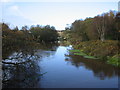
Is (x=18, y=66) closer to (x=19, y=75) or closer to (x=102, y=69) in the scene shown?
(x=19, y=75)

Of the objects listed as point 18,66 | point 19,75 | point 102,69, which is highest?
point 18,66

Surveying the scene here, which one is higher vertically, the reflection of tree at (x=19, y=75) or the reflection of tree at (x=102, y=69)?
the reflection of tree at (x=19, y=75)

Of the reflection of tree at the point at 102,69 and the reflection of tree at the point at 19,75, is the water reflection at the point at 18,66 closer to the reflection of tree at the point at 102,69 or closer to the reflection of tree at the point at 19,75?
the reflection of tree at the point at 19,75

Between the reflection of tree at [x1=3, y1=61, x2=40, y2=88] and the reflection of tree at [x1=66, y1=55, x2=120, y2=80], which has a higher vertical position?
the reflection of tree at [x1=3, y1=61, x2=40, y2=88]

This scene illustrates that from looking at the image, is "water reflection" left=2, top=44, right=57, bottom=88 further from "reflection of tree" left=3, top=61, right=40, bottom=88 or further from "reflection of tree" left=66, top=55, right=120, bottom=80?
"reflection of tree" left=66, top=55, right=120, bottom=80

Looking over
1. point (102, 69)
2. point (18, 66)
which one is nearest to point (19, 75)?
point (18, 66)

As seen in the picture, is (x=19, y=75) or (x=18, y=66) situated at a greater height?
(x=18, y=66)

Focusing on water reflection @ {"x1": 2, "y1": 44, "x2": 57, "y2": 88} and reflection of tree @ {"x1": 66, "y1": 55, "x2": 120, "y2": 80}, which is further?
reflection of tree @ {"x1": 66, "y1": 55, "x2": 120, "y2": 80}

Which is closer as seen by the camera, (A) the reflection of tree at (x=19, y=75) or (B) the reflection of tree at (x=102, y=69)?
(A) the reflection of tree at (x=19, y=75)

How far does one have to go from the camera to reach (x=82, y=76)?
8008 millimetres

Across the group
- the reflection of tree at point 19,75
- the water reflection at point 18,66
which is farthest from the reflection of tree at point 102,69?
the water reflection at point 18,66

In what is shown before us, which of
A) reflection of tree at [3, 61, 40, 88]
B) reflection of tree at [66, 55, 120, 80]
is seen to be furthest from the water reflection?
reflection of tree at [66, 55, 120, 80]

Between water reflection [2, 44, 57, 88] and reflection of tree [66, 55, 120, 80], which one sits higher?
water reflection [2, 44, 57, 88]

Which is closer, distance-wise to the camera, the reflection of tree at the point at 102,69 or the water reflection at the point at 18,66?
the water reflection at the point at 18,66
